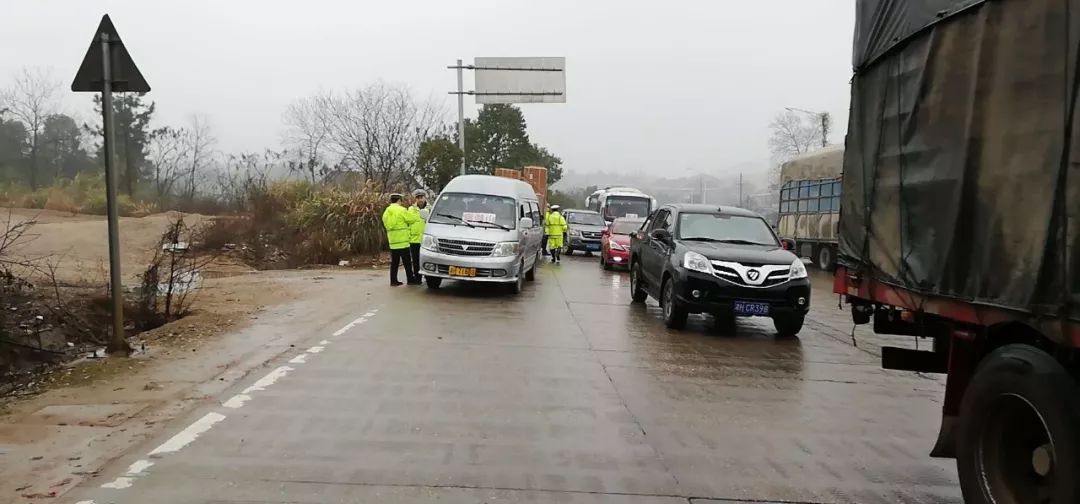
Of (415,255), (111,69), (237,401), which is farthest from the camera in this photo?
(415,255)

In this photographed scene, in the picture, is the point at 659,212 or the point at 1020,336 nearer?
the point at 1020,336

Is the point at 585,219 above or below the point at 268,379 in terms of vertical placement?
above

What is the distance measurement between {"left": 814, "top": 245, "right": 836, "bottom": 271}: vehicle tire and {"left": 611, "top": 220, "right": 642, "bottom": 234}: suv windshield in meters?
5.88

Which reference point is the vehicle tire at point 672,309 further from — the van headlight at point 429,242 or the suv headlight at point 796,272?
the van headlight at point 429,242

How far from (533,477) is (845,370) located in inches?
199

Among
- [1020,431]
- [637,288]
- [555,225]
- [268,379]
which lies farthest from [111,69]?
[555,225]

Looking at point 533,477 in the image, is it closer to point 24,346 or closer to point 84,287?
point 24,346

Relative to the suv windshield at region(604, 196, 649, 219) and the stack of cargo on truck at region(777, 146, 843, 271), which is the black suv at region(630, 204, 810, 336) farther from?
the suv windshield at region(604, 196, 649, 219)

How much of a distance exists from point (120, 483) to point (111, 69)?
15.1 feet

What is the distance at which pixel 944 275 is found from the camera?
13.0ft

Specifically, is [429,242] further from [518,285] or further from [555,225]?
[555,225]

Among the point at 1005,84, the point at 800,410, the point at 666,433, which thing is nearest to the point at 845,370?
the point at 800,410

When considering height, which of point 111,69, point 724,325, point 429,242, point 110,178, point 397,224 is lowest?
point 724,325

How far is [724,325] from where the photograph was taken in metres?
11.1
